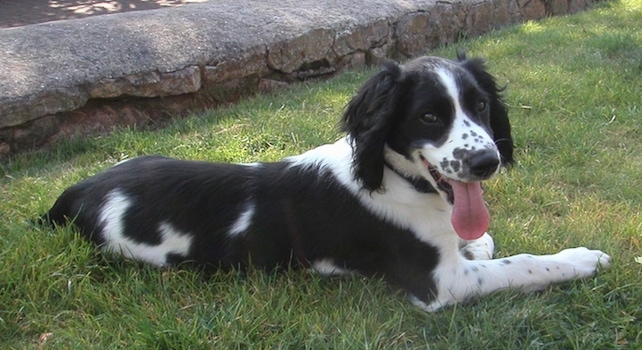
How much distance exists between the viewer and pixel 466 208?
8.00 feet

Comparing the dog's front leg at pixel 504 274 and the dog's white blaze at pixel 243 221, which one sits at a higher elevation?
the dog's white blaze at pixel 243 221

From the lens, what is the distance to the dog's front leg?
2.46 meters

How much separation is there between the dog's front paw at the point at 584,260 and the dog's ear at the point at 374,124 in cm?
76

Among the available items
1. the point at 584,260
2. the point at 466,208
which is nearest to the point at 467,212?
the point at 466,208

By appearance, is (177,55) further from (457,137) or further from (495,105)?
(457,137)

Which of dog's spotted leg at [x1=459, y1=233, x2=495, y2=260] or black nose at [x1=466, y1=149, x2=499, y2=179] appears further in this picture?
dog's spotted leg at [x1=459, y1=233, x2=495, y2=260]

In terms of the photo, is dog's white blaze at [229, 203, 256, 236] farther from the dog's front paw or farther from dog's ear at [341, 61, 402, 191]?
the dog's front paw

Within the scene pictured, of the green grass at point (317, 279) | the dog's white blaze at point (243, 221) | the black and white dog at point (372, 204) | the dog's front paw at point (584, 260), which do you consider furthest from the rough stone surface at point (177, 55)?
the dog's front paw at point (584, 260)

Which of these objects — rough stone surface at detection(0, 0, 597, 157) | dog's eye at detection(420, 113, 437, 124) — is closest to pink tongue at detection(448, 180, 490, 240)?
dog's eye at detection(420, 113, 437, 124)

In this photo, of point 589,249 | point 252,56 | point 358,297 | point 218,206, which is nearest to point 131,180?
point 218,206

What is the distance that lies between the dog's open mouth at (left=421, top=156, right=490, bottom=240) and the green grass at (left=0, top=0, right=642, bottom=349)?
0.85 ft

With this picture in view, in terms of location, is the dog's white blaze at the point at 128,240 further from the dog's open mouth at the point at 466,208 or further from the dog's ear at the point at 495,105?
the dog's ear at the point at 495,105

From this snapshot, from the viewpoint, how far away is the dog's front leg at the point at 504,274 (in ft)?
8.07

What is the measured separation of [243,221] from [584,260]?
50.7 inches
